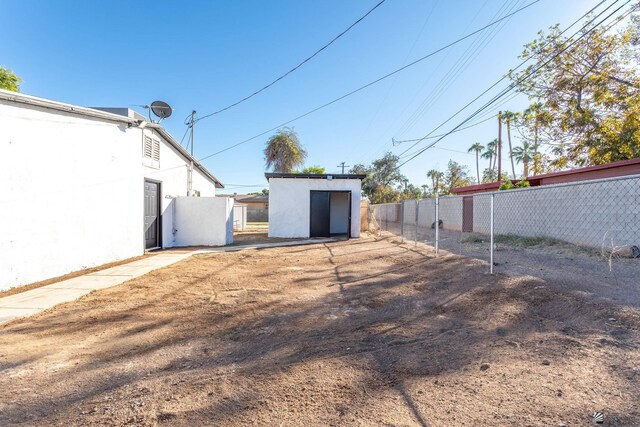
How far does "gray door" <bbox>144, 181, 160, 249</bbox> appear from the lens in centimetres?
993

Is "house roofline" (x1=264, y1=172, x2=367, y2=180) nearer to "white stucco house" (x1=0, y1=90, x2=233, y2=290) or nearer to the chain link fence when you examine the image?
"white stucco house" (x1=0, y1=90, x2=233, y2=290)

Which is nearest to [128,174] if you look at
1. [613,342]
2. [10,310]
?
[10,310]

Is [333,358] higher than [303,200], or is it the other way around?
[303,200]

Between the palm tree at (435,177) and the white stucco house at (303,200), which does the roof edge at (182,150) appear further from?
the palm tree at (435,177)

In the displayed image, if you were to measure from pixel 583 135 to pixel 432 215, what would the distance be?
8.57m

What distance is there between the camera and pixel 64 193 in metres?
6.54

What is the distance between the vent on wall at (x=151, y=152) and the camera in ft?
31.6

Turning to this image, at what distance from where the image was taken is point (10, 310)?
4.30 meters

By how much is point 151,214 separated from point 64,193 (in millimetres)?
3762

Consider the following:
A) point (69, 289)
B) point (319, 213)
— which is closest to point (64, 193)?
point (69, 289)

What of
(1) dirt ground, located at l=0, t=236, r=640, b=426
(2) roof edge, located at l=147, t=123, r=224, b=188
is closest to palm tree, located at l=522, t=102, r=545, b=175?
(1) dirt ground, located at l=0, t=236, r=640, b=426

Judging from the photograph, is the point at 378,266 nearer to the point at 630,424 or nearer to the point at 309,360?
the point at 309,360

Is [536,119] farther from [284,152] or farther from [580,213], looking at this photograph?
[284,152]

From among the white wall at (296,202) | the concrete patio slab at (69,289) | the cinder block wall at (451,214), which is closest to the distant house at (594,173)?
the cinder block wall at (451,214)
